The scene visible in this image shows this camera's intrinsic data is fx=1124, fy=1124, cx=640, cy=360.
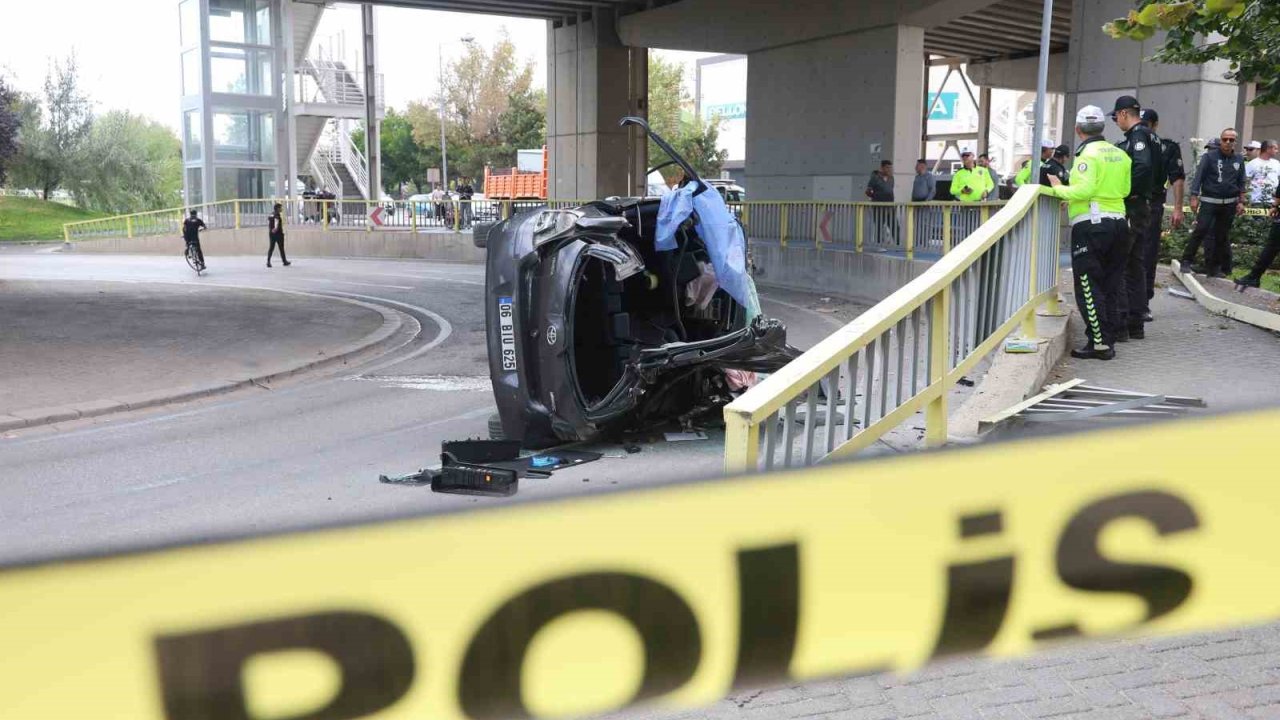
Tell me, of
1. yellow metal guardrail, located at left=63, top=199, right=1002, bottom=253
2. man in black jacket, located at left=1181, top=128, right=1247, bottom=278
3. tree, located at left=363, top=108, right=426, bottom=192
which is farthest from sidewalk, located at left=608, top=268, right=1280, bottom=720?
tree, located at left=363, top=108, right=426, bottom=192

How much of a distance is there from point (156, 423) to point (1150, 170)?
817cm

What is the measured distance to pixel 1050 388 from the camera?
7.27 meters

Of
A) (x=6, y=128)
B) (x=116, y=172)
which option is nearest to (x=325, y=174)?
(x=6, y=128)

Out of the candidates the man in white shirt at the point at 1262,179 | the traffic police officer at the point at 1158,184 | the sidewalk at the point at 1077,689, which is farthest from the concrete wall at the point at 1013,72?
the sidewalk at the point at 1077,689

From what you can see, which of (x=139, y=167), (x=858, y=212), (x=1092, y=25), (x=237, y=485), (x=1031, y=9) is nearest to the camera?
(x=237, y=485)

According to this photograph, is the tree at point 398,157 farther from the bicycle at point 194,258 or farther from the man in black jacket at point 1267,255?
the man in black jacket at point 1267,255

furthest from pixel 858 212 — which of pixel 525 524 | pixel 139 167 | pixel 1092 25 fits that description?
pixel 139 167

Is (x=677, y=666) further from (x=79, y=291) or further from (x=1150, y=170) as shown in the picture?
(x=79, y=291)

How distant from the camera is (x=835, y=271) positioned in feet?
66.0

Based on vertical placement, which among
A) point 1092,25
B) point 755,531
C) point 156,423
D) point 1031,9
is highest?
point 1031,9

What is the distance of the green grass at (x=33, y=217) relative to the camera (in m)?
47.4

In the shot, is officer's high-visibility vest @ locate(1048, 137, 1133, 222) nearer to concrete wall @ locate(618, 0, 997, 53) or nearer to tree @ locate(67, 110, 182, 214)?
concrete wall @ locate(618, 0, 997, 53)

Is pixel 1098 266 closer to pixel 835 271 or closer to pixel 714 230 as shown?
pixel 714 230

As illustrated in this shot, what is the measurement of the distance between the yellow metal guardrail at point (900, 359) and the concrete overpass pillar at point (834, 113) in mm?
17607
